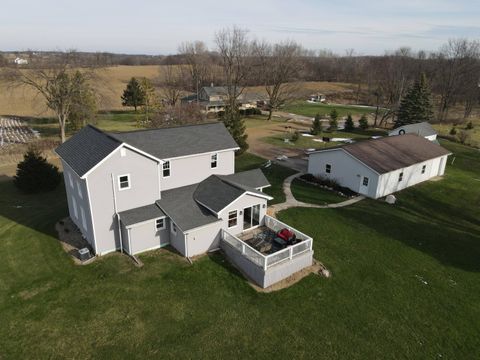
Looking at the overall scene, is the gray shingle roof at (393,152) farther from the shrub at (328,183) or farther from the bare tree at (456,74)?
the bare tree at (456,74)

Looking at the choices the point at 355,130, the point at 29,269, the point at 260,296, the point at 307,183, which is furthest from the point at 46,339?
the point at 355,130

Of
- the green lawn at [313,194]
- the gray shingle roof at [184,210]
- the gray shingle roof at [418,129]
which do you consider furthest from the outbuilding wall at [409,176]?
the gray shingle roof at [184,210]

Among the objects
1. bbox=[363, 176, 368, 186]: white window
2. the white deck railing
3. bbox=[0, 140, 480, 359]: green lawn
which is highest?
bbox=[363, 176, 368, 186]: white window

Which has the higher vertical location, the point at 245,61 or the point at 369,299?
the point at 245,61

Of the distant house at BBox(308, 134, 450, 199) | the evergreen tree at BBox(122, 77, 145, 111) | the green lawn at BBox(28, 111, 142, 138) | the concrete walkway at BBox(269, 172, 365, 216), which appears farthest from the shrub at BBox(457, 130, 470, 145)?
the evergreen tree at BBox(122, 77, 145, 111)

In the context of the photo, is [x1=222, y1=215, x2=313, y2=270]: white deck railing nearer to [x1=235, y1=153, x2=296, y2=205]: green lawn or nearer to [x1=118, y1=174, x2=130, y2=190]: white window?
[x1=118, y1=174, x2=130, y2=190]: white window

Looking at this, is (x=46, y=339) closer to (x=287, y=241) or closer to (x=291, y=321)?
(x=291, y=321)
